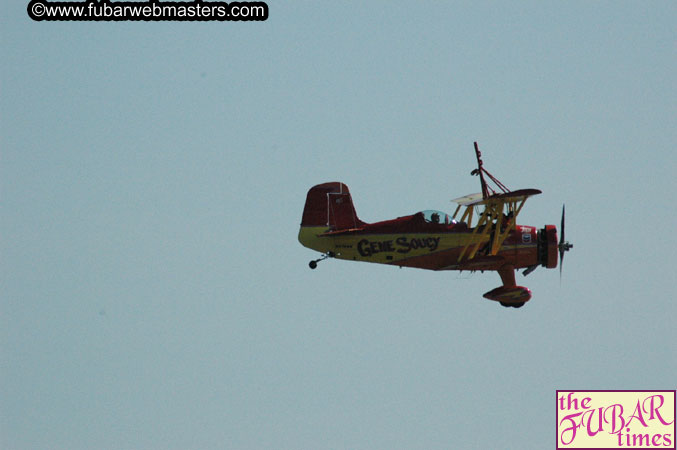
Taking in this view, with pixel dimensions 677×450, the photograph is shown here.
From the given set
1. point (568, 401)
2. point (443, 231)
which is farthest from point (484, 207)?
point (568, 401)

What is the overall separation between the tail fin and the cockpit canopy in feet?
7.77

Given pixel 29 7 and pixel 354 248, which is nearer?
pixel 29 7

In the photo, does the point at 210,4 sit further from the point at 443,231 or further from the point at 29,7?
the point at 443,231

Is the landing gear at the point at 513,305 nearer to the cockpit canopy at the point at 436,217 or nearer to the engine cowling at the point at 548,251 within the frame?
the engine cowling at the point at 548,251

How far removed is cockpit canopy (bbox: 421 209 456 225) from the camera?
185 feet

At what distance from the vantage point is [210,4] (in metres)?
52.5

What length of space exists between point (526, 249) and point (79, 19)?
1554 centimetres

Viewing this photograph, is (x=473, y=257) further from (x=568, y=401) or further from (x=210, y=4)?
(x=210, y=4)

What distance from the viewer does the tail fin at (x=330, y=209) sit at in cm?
5788

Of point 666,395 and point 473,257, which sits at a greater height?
point 473,257

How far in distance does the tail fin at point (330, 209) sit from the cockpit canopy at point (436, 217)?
237 cm

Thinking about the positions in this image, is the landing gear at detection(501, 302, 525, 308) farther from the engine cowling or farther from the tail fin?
the tail fin

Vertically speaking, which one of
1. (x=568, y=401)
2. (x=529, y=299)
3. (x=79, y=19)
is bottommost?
(x=568, y=401)

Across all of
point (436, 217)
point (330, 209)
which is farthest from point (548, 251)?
point (330, 209)
